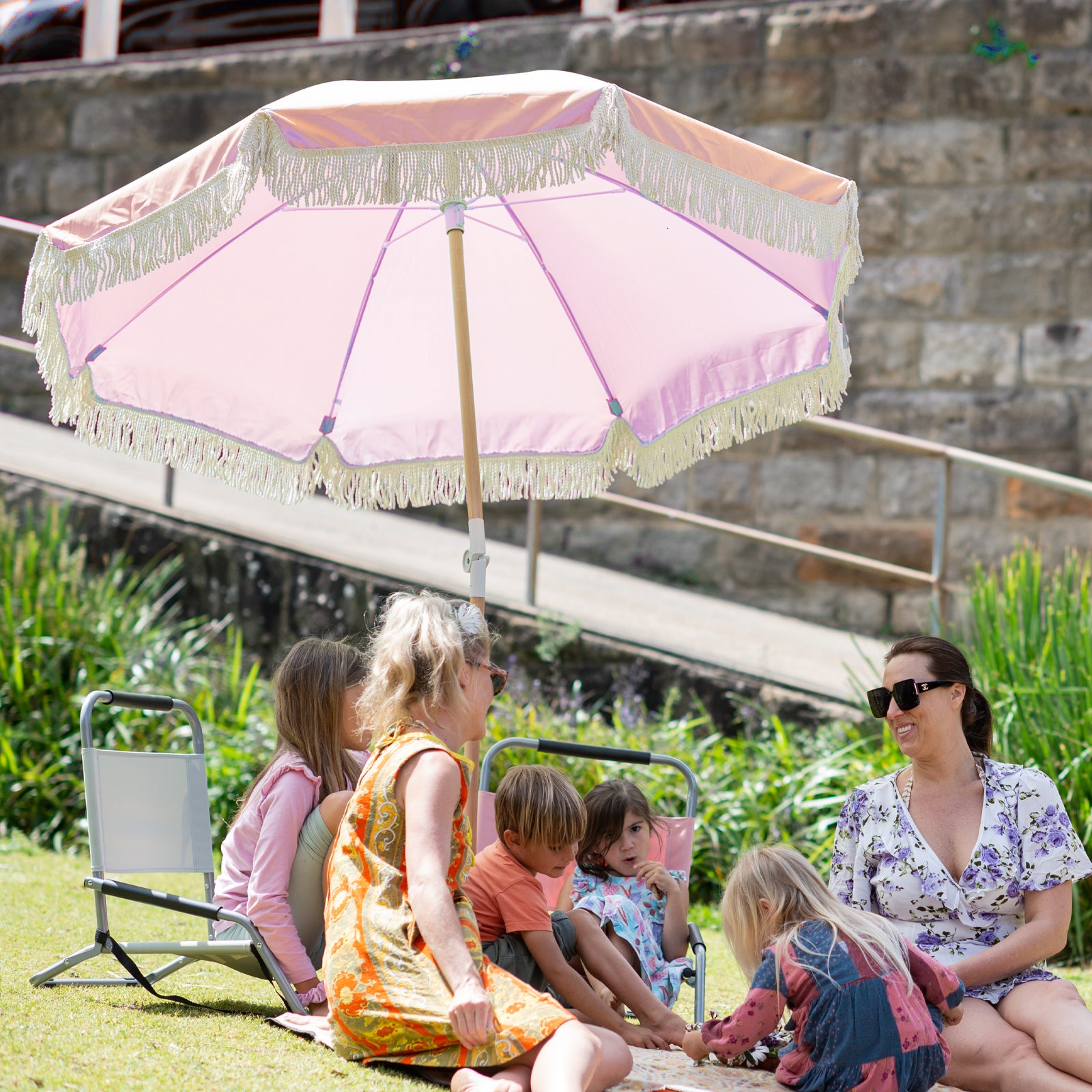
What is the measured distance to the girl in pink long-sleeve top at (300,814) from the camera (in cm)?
328

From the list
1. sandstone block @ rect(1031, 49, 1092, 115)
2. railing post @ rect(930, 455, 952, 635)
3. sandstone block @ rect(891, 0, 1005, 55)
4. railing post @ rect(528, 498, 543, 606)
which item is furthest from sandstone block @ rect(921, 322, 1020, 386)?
railing post @ rect(528, 498, 543, 606)

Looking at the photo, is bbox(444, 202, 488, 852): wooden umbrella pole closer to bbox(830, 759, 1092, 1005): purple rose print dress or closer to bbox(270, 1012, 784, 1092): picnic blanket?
bbox(270, 1012, 784, 1092): picnic blanket

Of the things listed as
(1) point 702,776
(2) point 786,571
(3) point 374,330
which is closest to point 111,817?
(3) point 374,330

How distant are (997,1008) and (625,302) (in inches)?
84.7

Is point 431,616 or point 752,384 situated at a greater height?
point 752,384

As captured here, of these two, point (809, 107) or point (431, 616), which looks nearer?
point (431, 616)

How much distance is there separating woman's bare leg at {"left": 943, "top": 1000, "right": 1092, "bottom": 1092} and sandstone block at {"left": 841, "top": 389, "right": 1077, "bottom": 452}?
5.27m

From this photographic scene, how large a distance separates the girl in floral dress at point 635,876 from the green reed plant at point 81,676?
2.41 metres

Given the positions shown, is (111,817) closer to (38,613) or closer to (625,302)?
(625,302)

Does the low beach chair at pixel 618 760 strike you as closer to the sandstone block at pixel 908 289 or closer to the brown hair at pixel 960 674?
the brown hair at pixel 960 674

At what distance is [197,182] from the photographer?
2.95 meters

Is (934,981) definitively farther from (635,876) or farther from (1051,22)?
(1051,22)

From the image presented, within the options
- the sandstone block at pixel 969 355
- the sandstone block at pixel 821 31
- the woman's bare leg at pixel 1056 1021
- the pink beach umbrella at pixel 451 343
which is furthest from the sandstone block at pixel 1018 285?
the woman's bare leg at pixel 1056 1021

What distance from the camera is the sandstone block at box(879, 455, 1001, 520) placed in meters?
7.76
